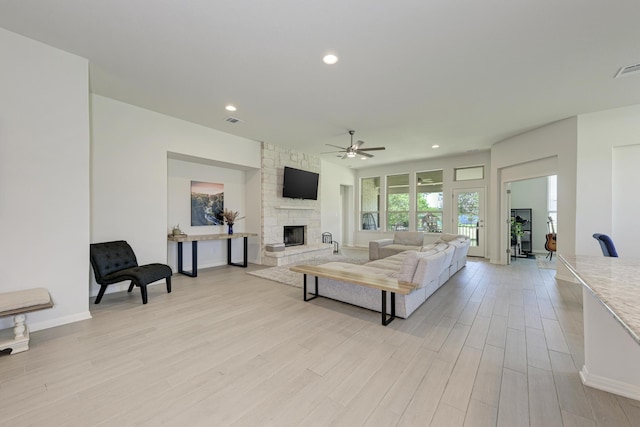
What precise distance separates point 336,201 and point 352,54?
6528mm

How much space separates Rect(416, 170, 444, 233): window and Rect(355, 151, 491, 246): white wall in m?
0.19

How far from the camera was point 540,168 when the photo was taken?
5410mm

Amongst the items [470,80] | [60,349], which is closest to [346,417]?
[60,349]

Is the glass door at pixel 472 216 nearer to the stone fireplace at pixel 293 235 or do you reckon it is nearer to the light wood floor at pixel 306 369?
the light wood floor at pixel 306 369

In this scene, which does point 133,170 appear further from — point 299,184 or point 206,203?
point 299,184

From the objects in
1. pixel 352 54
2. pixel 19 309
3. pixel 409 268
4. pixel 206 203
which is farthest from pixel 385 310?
pixel 206 203

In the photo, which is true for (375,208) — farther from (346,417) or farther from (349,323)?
(346,417)

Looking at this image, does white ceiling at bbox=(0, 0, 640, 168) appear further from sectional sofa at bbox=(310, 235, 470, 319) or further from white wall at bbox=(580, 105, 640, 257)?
sectional sofa at bbox=(310, 235, 470, 319)

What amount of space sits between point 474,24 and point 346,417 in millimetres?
3285

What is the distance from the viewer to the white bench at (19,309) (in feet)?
7.36

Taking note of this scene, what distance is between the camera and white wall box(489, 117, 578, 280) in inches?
184

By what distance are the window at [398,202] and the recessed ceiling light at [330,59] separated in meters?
6.65

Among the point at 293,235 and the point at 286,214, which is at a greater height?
the point at 286,214

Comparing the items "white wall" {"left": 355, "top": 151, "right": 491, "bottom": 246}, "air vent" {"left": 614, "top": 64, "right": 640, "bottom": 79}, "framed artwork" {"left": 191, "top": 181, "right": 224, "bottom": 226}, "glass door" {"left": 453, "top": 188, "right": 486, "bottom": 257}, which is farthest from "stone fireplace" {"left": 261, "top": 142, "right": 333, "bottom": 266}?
"air vent" {"left": 614, "top": 64, "right": 640, "bottom": 79}
